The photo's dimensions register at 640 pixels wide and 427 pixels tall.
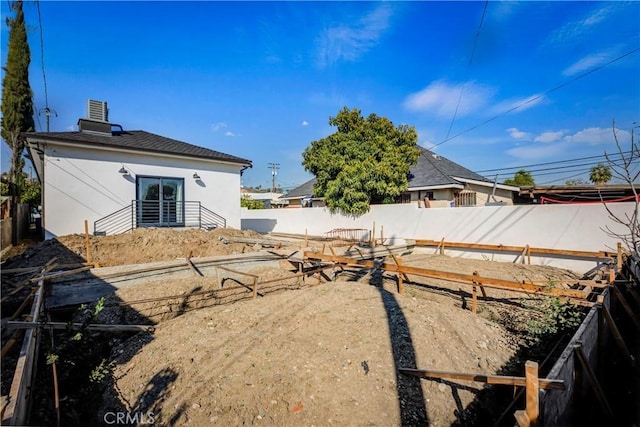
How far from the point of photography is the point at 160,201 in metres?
10.7

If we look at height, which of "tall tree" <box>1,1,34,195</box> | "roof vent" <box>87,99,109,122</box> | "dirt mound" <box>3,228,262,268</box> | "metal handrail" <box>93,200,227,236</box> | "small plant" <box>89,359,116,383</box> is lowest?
"small plant" <box>89,359,116,383</box>

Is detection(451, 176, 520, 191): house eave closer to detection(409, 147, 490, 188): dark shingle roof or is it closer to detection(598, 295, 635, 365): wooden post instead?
detection(409, 147, 490, 188): dark shingle roof

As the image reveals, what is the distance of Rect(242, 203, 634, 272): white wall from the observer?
8.46m

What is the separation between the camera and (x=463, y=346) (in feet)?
15.3

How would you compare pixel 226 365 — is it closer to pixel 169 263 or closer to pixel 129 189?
pixel 169 263

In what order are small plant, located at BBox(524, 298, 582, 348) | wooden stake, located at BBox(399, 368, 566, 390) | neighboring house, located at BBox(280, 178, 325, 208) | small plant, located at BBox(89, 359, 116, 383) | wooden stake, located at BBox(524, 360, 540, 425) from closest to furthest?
wooden stake, located at BBox(524, 360, 540, 425) → wooden stake, located at BBox(399, 368, 566, 390) → small plant, located at BBox(89, 359, 116, 383) → small plant, located at BBox(524, 298, 582, 348) → neighboring house, located at BBox(280, 178, 325, 208)

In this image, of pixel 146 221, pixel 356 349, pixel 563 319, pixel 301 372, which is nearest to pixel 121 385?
pixel 301 372

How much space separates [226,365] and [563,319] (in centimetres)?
559

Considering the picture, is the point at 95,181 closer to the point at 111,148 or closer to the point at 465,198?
the point at 111,148

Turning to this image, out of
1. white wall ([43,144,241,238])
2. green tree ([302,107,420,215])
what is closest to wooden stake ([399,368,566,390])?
white wall ([43,144,241,238])

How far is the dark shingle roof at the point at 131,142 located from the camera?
28.8 ft

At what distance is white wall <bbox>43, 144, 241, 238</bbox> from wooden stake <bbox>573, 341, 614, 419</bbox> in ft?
38.6

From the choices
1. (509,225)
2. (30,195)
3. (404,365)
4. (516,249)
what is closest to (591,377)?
(404,365)

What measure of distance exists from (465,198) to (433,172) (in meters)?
2.20
